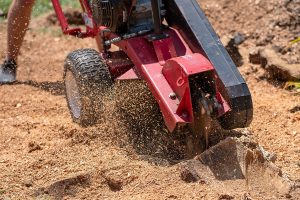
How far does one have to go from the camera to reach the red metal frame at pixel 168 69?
137 inches

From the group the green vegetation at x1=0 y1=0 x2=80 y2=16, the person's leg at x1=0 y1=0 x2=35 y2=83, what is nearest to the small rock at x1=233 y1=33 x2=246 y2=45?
the person's leg at x1=0 y1=0 x2=35 y2=83

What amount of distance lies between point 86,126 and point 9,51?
5.59ft

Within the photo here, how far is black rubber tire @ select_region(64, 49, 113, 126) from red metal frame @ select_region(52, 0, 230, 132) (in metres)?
0.09

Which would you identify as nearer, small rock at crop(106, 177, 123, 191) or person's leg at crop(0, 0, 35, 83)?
small rock at crop(106, 177, 123, 191)

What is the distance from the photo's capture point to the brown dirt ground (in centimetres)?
335

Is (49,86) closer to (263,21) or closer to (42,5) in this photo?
(263,21)

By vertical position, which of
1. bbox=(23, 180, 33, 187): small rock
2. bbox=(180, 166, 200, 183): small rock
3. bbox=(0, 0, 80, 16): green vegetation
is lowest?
bbox=(0, 0, 80, 16): green vegetation

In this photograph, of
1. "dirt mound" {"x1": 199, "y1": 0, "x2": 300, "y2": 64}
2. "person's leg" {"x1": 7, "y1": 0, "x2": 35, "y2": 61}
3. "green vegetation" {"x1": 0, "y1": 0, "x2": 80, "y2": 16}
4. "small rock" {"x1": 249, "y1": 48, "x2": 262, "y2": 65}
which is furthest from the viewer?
"green vegetation" {"x1": 0, "y1": 0, "x2": 80, "y2": 16}

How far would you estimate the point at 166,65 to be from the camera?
368 centimetres

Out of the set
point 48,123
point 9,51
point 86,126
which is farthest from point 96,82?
point 9,51

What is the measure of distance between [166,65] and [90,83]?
669 mm

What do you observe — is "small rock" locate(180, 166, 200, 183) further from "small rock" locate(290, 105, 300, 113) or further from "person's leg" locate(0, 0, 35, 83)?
"person's leg" locate(0, 0, 35, 83)

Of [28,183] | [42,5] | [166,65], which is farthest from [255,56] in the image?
[42,5]

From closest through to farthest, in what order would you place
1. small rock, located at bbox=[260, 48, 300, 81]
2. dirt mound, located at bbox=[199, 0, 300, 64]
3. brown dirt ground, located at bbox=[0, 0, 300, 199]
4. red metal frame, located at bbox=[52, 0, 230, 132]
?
brown dirt ground, located at bbox=[0, 0, 300, 199]
red metal frame, located at bbox=[52, 0, 230, 132]
small rock, located at bbox=[260, 48, 300, 81]
dirt mound, located at bbox=[199, 0, 300, 64]
